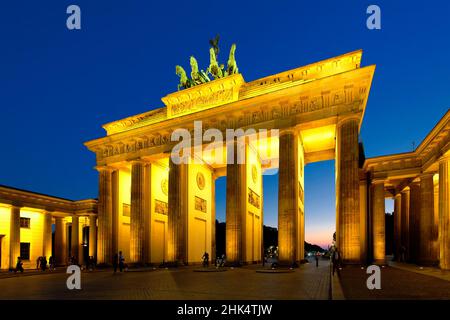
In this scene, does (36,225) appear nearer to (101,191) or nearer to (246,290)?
(101,191)

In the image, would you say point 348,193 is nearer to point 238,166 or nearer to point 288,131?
point 288,131

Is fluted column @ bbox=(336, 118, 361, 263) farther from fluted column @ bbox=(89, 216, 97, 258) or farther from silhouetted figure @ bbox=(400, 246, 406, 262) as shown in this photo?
fluted column @ bbox=(89, 216, 97, 258)

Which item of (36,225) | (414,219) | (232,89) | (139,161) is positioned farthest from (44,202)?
(414,219)

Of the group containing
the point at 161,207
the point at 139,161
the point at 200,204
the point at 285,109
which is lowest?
the point at 161,207

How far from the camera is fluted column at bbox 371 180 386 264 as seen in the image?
28.3 metres

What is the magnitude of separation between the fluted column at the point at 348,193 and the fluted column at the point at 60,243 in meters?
38.0

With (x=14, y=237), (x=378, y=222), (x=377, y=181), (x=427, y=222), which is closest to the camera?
(x=427, y=222)

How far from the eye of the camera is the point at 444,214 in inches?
830

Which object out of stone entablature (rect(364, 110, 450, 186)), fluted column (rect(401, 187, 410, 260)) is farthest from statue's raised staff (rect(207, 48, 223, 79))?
fluted column (rect(401, 187, 410, 260))

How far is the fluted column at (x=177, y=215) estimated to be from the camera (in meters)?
29.5

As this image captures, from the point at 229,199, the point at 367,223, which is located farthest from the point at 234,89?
the point at 367,223

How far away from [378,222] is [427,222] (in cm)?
365

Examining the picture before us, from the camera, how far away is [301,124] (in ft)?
85.0

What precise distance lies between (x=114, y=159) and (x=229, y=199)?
47.9 feet
